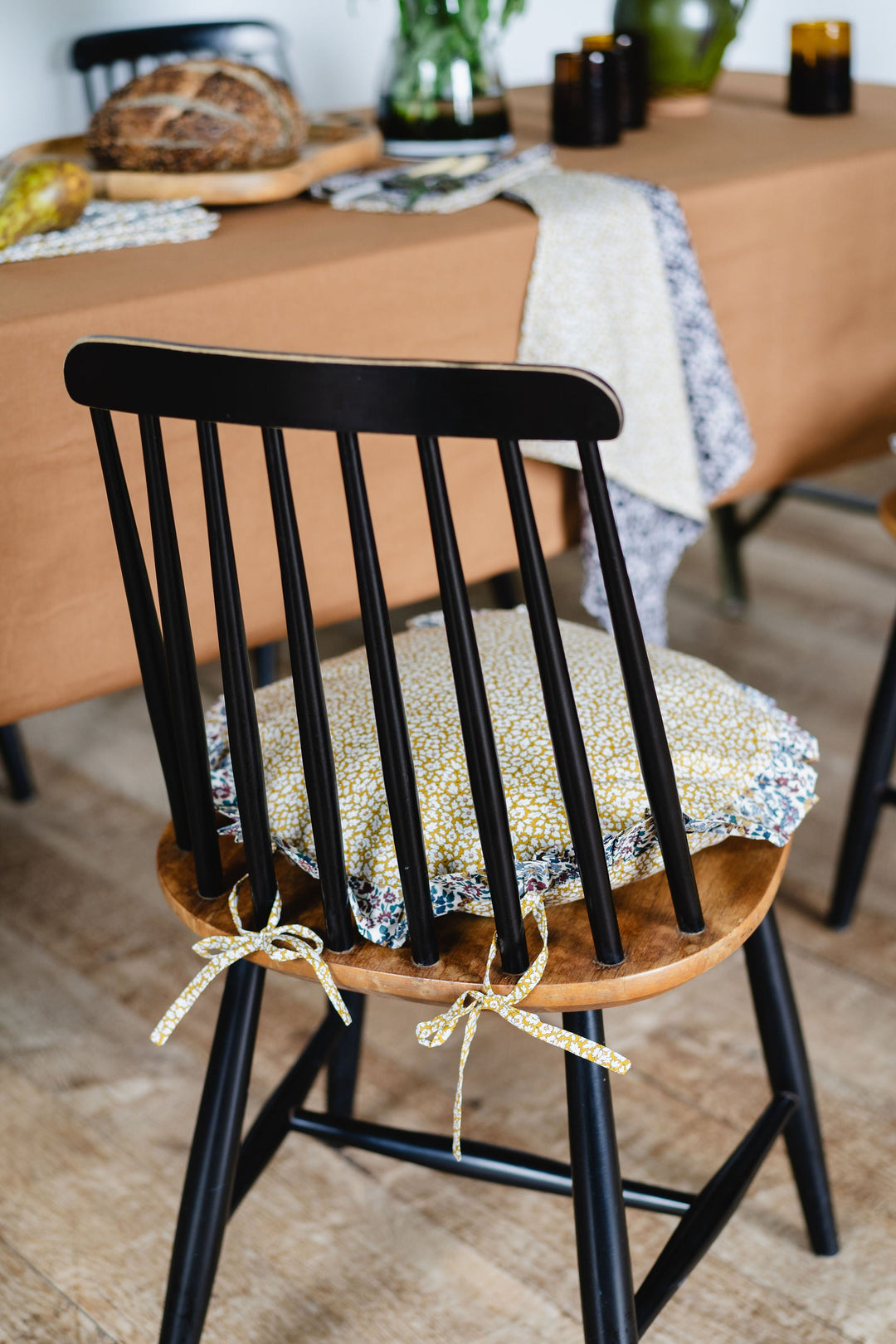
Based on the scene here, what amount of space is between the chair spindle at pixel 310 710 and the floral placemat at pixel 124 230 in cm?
56

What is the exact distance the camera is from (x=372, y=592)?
69cm

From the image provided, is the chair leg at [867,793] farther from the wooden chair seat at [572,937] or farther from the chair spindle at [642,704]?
the chair spindle at [642,704]

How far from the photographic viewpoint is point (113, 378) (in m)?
0.71

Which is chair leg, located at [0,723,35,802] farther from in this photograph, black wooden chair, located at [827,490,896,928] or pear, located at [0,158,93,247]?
black wooden chair, located at [827,490,896,928]

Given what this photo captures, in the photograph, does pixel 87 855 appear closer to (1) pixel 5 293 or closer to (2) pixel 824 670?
(1) pixel 5 293

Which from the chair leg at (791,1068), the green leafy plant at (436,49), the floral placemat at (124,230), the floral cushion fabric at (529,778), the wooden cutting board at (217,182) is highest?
the green leafy plant at (436,49)

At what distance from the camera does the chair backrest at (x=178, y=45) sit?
2.00 meters

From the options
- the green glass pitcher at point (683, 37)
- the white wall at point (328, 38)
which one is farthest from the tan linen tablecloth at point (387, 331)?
the white wall at point (328, 38)

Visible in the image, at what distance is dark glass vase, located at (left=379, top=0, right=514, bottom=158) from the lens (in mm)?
1424

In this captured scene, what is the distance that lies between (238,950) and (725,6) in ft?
4.47

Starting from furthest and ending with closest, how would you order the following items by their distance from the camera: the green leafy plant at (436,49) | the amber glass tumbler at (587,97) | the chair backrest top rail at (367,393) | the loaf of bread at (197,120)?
1. the amber glass tumbler at (587,97)
2. the green leafy plant at (436,49)
3. the loaf of bread at (197,120)
4. the chair backrest top rail at (367,393)

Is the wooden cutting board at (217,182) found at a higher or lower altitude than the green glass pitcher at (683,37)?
lower

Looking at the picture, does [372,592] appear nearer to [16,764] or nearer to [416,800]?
[416,800]

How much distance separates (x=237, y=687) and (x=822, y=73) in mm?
1308
